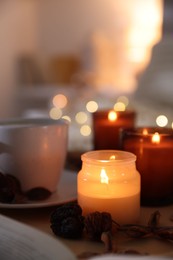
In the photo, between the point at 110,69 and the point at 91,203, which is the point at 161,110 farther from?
the point at 110,69

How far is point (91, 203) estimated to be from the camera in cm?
56

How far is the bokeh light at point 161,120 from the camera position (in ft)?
4.06

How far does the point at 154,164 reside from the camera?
0.65m

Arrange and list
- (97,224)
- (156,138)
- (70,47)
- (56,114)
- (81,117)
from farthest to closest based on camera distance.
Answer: (70,47)
(56,114)
(81,117)
(156,138)
(97,224)

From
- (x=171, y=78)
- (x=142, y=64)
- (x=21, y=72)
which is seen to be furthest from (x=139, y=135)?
(x=21, y=72)

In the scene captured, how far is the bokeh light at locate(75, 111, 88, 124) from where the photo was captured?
150 cm

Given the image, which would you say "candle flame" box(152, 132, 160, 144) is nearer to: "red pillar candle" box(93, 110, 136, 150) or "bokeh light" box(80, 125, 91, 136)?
"red pillar candle" box(93, 110, 136, 150)

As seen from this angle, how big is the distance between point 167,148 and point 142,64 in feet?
7.41

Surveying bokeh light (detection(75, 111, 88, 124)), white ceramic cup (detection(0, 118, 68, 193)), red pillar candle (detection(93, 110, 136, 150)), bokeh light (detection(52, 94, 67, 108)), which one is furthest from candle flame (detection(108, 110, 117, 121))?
bokeh light (detection(52, 94, 67, 108))

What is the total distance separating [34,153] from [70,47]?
284 centimetres

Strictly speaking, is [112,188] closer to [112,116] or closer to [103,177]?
[103,177]

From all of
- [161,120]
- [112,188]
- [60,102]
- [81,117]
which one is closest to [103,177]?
[112,188]

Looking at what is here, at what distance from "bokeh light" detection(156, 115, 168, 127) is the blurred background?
1206 millimetres

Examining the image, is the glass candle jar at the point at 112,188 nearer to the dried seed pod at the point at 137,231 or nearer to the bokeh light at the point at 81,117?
the dried seed pod at the point at 137,231
